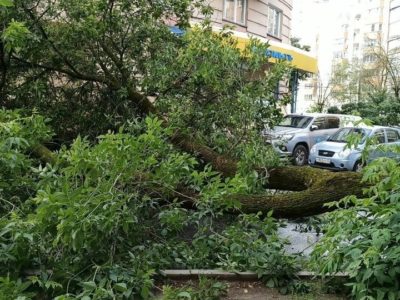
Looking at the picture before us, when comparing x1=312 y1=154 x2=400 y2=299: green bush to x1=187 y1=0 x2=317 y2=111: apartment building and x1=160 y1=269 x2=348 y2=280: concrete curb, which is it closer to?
x1=160 y1=269 x2=348 y2=280: concrete curb

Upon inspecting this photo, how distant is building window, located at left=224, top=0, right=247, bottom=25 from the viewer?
2017 centimetres

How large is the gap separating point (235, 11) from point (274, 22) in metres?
4.21

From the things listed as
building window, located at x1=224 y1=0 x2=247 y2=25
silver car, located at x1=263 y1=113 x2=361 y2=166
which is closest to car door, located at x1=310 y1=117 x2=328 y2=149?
silver car, located at x1=263 y1=113 x2=361 y2=166

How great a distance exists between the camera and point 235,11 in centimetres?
2058

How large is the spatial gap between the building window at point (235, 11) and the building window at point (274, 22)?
8.39ft

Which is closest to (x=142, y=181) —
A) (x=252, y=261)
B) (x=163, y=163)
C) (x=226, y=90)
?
(x=163, y=163)

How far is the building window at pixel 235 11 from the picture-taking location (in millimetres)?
20172

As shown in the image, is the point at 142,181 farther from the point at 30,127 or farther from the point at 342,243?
the point at 342,243

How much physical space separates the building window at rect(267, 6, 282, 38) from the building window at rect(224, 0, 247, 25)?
2.56 m

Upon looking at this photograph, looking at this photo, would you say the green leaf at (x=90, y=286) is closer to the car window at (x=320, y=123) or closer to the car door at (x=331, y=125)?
the car window at (x=320, y=123)

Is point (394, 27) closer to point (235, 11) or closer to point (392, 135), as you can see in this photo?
point (235, 11)

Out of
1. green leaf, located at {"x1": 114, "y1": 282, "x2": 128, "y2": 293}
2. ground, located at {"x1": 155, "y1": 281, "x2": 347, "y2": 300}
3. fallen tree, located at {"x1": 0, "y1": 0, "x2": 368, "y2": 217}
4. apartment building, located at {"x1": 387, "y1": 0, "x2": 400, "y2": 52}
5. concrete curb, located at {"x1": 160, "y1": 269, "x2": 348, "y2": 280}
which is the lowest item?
ground, located at {"x1": 155, "y1": 281, "x2": 347, "y2": 300}

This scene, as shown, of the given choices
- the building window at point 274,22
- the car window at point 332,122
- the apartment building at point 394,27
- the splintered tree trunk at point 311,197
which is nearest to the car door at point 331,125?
the car window at point 332,122

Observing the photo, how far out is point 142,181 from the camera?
448 cm
